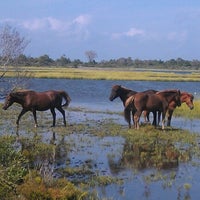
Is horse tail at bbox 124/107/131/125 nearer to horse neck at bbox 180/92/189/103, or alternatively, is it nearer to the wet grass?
the wet grass

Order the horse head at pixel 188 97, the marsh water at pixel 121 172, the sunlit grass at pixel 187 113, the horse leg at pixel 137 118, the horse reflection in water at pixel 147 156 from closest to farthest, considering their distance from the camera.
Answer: the marsh water at pixel 121 172 → the horse reflection in water at pixel 147 156 → the horse leg at pixel 137 118 → the horse head at pixel 188 97 → the sunlit grass at pixel 187 113

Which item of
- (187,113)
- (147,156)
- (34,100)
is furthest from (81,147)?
(187,113)

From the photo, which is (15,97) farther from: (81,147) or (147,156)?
(147,156)

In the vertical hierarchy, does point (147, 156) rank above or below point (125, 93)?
below

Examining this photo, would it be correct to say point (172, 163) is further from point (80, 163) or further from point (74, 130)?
point (74, 130)

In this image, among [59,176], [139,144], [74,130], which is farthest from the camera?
[74,130]

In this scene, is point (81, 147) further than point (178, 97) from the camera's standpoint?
No

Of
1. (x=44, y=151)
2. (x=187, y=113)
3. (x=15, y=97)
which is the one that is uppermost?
(x=15, y=97)

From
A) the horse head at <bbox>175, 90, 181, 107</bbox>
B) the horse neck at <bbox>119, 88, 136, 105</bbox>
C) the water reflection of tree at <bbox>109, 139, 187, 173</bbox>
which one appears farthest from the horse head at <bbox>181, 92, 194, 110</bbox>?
the water reflection of tree at <bbox>109, 139, 187, 173</bbox>

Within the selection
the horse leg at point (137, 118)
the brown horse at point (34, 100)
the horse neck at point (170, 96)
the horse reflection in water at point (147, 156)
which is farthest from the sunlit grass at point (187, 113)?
the horse reflection in water at point (147, 156)

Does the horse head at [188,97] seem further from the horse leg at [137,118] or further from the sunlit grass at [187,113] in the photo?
the sunlit grass at [187,113]

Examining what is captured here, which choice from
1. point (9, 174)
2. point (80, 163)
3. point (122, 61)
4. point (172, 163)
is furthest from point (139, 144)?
point (122, 61)

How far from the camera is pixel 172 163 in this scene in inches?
535

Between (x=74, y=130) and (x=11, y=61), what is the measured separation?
6420 millimetres
